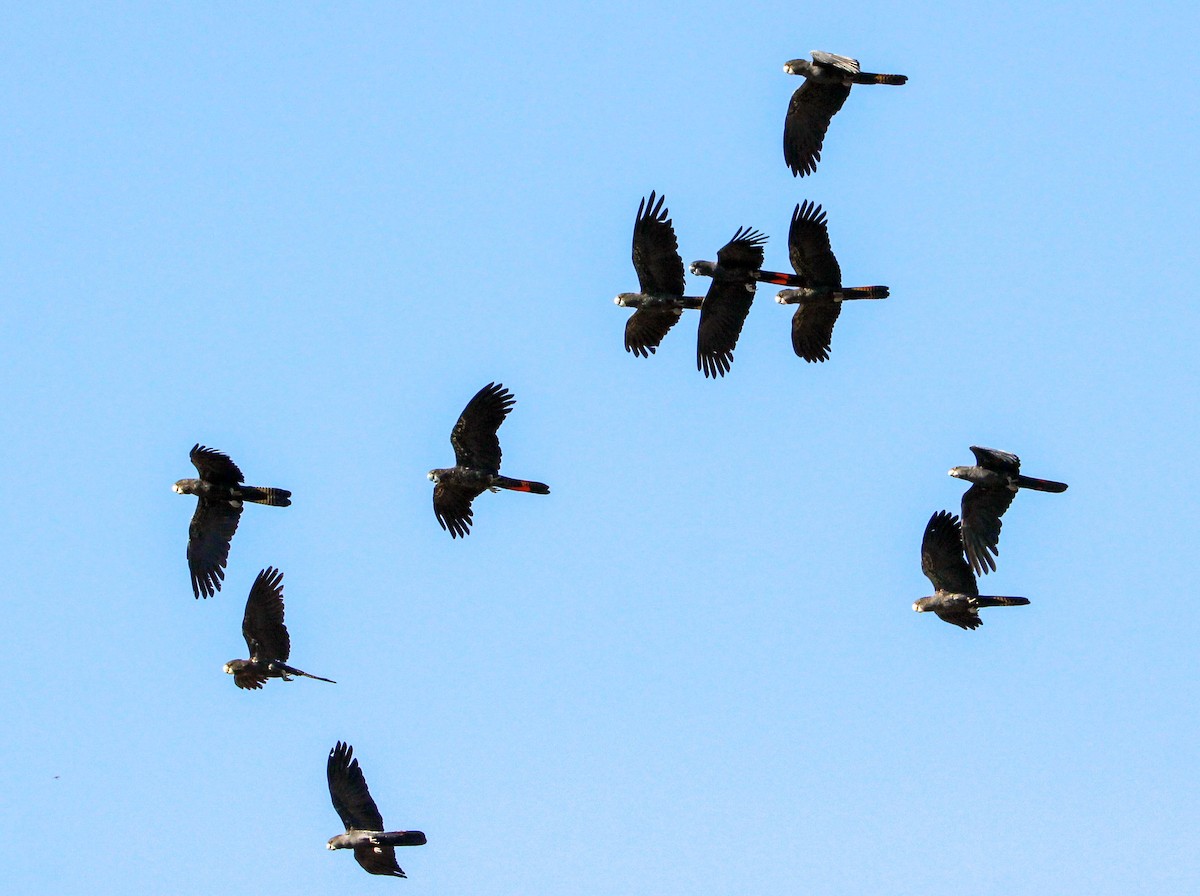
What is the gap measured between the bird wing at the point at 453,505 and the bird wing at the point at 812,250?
9.37 meters

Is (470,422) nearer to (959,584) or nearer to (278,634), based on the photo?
(278,634)

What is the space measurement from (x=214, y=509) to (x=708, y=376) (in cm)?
1226

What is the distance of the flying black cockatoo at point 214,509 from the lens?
48.1 meters

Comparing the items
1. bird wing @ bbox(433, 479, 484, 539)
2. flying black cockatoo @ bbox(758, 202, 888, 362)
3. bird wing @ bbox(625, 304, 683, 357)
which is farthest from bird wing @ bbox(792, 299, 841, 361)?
bird wing @ bbox(433, 479, 484, 539)

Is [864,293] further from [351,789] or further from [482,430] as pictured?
[351,789]

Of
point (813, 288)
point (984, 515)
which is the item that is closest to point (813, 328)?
point (813, 288)

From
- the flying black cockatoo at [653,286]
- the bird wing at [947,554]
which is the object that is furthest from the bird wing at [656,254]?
the bird wing at [947,554]

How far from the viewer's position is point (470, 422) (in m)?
48.3

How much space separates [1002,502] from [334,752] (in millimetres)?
16340

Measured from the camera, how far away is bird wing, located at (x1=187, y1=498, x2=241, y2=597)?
49.0 m

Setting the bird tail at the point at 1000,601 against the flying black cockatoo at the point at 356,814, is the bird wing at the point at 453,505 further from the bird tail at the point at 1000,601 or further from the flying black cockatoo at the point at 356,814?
the bird tail at the point at 1000,601

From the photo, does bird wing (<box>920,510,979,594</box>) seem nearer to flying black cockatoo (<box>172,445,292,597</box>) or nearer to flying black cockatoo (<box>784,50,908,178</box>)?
flying black cockatoo (<box>784,50,908,178</box>)

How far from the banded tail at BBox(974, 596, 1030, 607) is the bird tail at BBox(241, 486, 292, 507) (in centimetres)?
1618

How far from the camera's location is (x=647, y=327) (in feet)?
172
